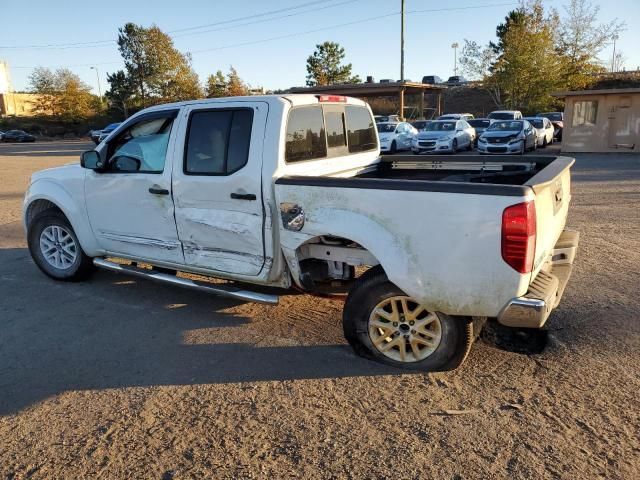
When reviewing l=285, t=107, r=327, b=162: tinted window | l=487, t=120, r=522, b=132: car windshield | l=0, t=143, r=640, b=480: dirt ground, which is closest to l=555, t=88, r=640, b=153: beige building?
l=487, t=120, r=522, b=132: car windshield

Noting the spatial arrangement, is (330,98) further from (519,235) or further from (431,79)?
(431,79)

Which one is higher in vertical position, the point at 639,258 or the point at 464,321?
the point at 464,321

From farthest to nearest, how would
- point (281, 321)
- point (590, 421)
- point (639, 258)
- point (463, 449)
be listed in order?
point (639, 258)
point (281, 321)
point (590, 421)
point (463, 449)

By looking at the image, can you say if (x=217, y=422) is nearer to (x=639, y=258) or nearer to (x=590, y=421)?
(x=590, y=421)

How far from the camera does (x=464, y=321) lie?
11.6 feet

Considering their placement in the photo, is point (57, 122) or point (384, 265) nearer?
point (384, 265)

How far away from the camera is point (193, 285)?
462 cm

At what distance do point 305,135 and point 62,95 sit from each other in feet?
238

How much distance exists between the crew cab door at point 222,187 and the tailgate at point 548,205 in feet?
6.62

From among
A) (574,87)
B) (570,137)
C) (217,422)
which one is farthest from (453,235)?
(574,87)

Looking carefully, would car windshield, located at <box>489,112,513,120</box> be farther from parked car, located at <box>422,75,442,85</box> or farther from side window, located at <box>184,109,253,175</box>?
parked car, located at <box>422,75,442,85</box>

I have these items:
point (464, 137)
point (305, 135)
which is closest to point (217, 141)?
point (305, 135)

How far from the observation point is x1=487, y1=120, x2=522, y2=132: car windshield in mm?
21156

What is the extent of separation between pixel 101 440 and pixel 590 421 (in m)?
2.88
